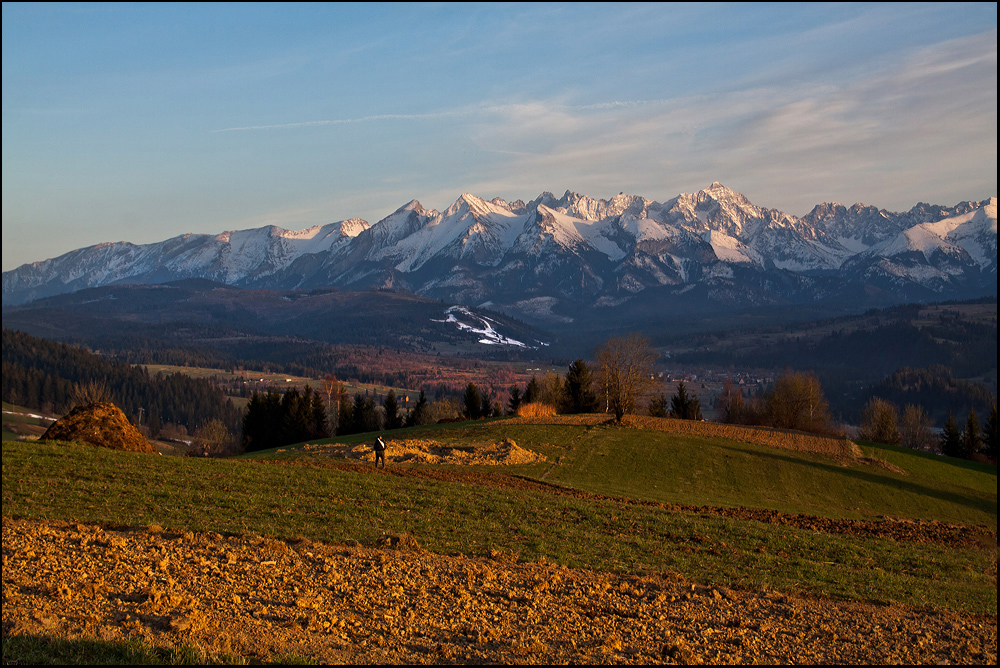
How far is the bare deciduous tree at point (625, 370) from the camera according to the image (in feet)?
219

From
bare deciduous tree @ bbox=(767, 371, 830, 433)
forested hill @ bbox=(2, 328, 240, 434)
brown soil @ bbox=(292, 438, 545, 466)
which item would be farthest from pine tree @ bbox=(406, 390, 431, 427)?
forested hill @ bbox=(2, 328, 240, 434)

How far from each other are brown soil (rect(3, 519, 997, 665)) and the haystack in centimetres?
1888

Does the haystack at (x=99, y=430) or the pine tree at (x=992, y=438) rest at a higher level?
the haystack at (x=99, y=430)

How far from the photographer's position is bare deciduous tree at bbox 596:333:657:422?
219 feet

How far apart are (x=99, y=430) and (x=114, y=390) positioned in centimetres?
16603

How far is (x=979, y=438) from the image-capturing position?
71.4 metres

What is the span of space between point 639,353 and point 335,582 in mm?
57778

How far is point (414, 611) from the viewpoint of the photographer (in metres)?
12.8

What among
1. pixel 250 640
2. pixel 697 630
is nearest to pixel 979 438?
pixel 697 630

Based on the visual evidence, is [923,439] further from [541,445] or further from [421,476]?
[421,476]

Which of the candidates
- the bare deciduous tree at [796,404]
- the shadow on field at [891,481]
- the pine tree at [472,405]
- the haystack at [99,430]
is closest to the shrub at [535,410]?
the pine tree at [472,405]

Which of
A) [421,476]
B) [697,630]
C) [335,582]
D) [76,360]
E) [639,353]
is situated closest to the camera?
[697,630]

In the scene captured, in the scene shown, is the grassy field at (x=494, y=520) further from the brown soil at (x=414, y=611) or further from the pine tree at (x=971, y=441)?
the pine tree at (x=971, y=441)

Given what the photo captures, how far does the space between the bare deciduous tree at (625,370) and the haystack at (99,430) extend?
40220 mm
